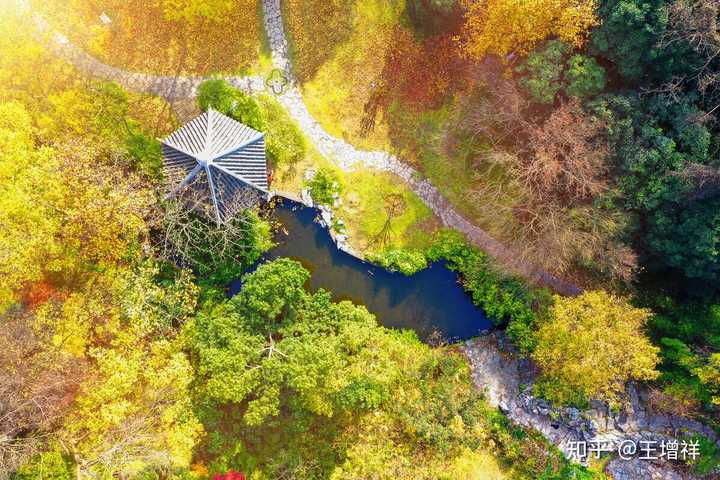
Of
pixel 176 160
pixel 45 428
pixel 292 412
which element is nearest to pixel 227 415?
pixel 292 412

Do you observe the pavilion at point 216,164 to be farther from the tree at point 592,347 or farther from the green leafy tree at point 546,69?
the tree at point 592,347

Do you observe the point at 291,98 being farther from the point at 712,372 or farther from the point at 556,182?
the point at 712,372

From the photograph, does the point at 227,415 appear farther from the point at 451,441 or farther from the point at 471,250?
the point at 471,250

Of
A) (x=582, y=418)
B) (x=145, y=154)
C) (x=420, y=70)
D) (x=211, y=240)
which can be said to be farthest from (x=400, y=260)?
(x=145, y=154)

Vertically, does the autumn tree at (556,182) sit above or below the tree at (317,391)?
above

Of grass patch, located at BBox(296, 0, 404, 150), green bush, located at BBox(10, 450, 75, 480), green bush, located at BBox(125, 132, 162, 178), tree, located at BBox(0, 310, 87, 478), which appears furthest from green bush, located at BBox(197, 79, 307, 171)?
green bush, located at BBox(10, 450, 75, 480)

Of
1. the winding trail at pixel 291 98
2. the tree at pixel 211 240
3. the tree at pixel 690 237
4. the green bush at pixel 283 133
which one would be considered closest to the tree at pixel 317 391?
the tree at pixel 211 240

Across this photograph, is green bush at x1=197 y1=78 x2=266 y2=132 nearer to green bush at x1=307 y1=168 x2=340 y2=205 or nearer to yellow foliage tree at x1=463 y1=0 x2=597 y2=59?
green bush at x1=307 y1=168 x2=340 y2=205
